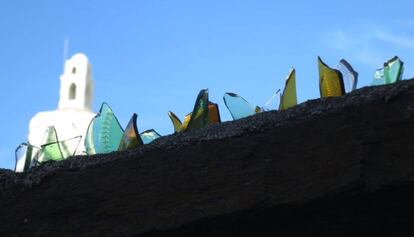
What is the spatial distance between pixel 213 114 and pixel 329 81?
0.33 meters

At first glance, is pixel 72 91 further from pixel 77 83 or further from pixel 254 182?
pixel 254 182

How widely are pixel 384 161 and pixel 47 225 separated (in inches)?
29.8

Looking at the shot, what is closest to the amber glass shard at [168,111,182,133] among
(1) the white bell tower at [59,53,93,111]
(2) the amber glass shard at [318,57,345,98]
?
(2) the amber glass shard at [318,57,345,98]

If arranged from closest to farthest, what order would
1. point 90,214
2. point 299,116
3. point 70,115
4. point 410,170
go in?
1. point 410,170
2. point 299,116
3. point 90,214
4. point 70,115

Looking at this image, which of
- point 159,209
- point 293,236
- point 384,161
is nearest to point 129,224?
point 159,209

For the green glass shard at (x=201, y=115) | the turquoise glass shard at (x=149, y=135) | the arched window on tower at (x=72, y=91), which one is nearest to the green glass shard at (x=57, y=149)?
the turquoise glass shard at (x=149, y=135)

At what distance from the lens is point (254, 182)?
151 cm

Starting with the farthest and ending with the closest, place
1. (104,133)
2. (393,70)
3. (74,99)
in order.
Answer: (74,99) < (104,133) < (393,70)

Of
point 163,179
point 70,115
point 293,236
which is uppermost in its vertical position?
point 70,115

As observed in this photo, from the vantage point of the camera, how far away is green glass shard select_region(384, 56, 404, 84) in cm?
163

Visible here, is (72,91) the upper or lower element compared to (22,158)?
upper

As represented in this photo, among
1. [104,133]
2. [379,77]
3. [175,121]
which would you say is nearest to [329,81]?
[379,77]

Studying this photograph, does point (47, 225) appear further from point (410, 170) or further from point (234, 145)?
point (410, 170)

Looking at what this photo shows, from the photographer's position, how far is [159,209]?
1.58m
